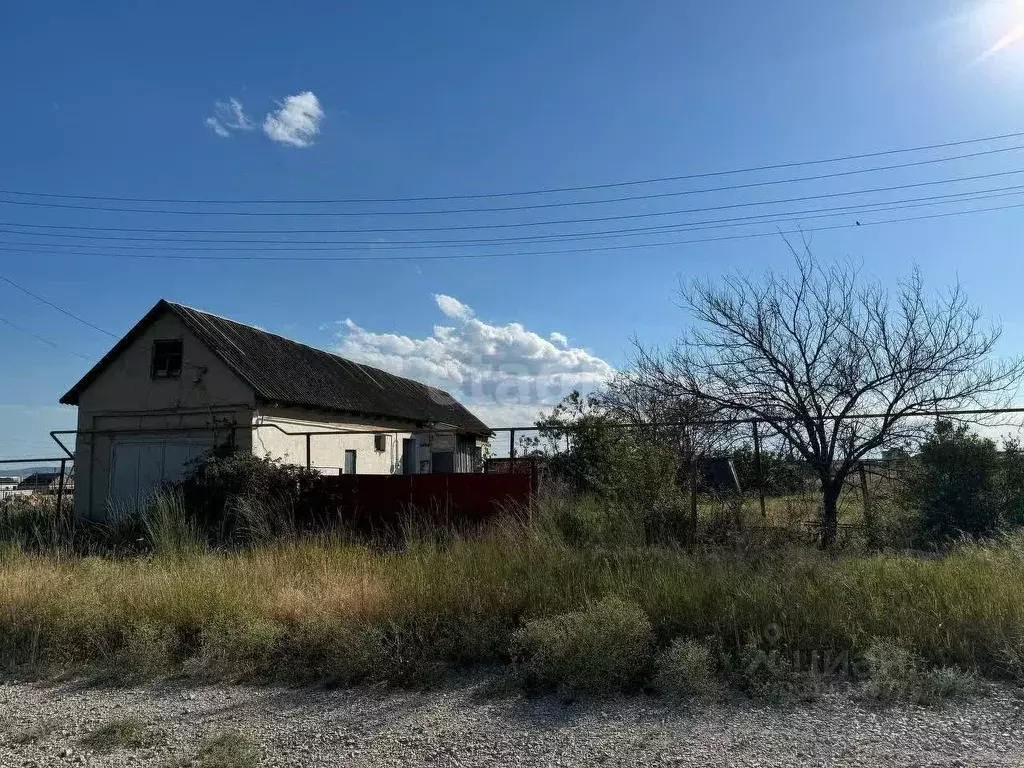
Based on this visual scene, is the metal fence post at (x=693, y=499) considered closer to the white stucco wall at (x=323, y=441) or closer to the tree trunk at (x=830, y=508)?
the tree trunk at (x=830, y=508)

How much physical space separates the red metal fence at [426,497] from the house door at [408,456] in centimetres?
1134

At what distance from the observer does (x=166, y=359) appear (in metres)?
17.7

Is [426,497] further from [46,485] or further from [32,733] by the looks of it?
[46,485]

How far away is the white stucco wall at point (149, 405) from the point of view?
54.3 ft

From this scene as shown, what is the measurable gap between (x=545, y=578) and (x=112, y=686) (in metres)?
3.49

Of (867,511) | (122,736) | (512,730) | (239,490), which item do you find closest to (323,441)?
(239,490)

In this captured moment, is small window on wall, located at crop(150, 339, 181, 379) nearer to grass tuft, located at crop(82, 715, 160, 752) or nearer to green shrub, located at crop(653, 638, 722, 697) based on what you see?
grass tuft, located at crop(82, 715, 160, 752)

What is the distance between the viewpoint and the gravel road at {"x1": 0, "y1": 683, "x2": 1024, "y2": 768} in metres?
3.64

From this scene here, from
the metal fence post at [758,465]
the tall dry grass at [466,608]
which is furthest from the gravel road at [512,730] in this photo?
the metal fence post at [758,465]

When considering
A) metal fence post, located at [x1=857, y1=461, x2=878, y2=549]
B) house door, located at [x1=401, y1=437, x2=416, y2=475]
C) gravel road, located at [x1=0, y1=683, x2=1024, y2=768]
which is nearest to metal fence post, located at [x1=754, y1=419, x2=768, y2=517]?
metal fence post, located at [x1=857, y1=461, x2=878, y2=549]

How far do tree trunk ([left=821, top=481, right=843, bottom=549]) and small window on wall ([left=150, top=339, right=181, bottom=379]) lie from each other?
51.3ft

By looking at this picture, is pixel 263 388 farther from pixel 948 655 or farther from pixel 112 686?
pixel 948 655

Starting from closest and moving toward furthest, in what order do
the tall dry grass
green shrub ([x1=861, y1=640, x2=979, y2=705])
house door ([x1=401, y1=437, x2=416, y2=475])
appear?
1. green shrub ([x1=861, y1=640, x2=979, y2=705])
2. the tall dry grass
3. house door ([x1=401, y1=437, x2=416, y2=475])

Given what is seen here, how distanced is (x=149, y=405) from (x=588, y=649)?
53.6ft
